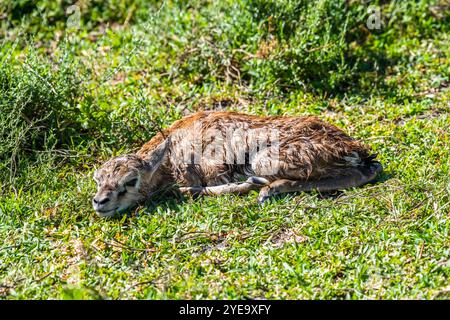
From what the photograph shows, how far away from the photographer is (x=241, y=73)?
34.0 ft

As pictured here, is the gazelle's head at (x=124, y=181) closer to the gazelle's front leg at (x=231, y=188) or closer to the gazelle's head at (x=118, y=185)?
the gazelle's head at (x=118, y=185)

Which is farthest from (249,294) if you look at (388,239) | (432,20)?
(432,20)

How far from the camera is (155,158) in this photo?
26.2ft

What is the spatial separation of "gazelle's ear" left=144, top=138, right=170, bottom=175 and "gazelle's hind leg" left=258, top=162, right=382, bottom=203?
3.42 ft

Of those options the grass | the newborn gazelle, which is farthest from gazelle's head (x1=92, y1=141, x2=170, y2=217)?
the grass

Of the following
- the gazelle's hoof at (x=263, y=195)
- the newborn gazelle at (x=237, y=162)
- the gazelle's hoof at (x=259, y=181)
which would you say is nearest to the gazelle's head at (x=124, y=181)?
the newborn gazelle at (x=237, y=162)

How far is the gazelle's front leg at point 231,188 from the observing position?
7.82m

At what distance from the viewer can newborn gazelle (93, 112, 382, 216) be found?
775 centimetres

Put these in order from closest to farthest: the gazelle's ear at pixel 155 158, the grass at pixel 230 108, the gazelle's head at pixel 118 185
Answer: the grass at pixel 230 108, the gazelle's head at pixel 118 185, the gazelle's ear at pixel 155 158

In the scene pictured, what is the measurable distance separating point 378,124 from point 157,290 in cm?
382

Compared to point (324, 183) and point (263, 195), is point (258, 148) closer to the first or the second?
point (263, 195)

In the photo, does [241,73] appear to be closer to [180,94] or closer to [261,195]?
[180,94]

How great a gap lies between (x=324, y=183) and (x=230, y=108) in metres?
2.41

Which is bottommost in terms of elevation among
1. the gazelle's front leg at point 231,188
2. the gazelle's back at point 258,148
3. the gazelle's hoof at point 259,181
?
the gazelle's front leg at point 231,188
